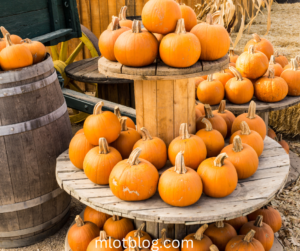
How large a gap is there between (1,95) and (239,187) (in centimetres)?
161

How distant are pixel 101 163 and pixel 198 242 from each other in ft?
2.47

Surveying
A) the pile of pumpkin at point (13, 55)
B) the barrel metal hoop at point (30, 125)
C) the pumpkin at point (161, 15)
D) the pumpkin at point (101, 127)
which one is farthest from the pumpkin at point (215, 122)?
the pile of pumpkin at point (13, 55)

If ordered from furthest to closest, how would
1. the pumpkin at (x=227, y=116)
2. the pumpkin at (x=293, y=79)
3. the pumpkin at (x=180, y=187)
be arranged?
1. the pumpkin at (x=293, y=79)
2. the pumpkin at (x=227, y=116)
3. the pumpkin at (x=180, y=187)

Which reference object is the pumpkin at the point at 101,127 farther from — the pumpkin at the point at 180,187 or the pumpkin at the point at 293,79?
the pumpkin at the point at 293,79

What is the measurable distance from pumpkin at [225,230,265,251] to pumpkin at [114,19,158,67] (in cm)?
119

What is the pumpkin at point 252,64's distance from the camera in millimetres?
3270

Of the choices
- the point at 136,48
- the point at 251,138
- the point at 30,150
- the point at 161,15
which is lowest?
the point at 30,150

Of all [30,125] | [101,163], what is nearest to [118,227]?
[101,163]

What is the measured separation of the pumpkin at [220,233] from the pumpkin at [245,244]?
3.6 inches

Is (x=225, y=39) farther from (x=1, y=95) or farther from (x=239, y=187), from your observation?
(x=1, y=95)

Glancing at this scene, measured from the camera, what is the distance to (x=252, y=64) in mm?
3266

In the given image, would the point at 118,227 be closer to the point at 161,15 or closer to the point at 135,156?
the point at 135,156

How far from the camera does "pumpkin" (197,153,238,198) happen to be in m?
1.91

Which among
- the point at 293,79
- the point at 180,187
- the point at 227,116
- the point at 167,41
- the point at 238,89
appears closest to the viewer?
the point at 180,187
